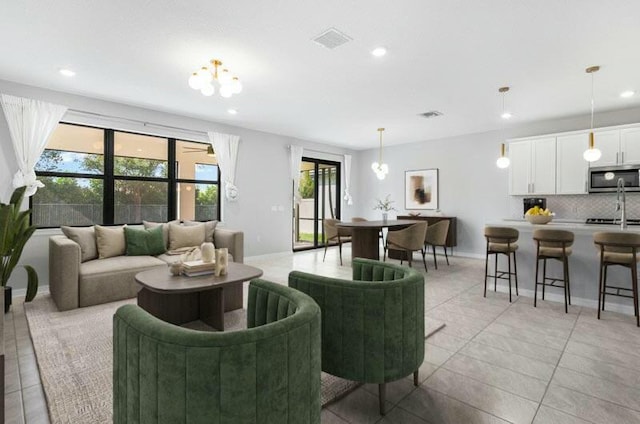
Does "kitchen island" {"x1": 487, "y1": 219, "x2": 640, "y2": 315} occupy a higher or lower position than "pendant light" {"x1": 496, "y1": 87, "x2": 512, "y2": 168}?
lower

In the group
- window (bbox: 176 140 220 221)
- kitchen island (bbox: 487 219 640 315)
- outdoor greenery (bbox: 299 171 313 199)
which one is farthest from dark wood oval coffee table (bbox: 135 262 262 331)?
outdoor greenery (bbox: 299 171 313 199)

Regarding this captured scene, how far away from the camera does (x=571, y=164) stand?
552 cm

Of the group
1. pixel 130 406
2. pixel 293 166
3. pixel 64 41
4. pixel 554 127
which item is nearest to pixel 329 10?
pixel 64 41

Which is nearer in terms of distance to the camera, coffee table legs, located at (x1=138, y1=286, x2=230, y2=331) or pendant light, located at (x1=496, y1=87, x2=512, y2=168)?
coffee table legs, located at (x1=138, y1=286, x2=230, y2=331)

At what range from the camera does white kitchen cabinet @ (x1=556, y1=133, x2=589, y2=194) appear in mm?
5406

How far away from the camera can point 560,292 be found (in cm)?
398

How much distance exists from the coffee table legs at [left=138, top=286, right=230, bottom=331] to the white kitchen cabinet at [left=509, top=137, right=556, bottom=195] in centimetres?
571

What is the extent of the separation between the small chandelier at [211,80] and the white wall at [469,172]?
4114mm

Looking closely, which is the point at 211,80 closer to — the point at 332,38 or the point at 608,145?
the point at 332,38

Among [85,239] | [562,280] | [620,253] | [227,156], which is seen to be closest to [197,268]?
[85,239]

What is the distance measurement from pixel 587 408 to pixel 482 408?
629 millimetres

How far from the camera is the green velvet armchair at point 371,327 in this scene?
6.02ft

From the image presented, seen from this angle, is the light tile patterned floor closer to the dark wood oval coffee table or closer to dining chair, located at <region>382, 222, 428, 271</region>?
the dark wood oval coffee table

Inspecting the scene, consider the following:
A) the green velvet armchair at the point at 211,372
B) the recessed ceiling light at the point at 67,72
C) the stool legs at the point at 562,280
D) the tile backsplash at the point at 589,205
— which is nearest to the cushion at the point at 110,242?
the recessed ceiling light at the point at 67,72
